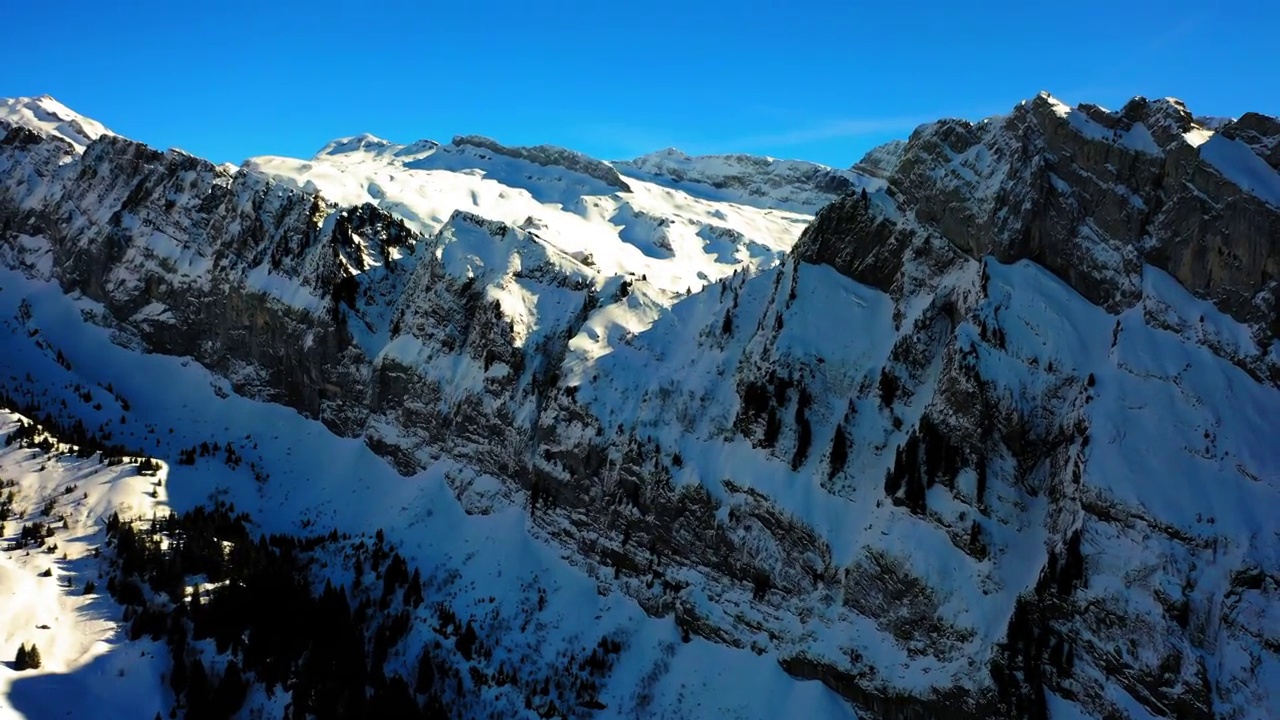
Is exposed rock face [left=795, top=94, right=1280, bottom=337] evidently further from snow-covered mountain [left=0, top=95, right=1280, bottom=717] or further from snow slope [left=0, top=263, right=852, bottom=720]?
snow slope [left=0, top=263, right=852, bottom=720]

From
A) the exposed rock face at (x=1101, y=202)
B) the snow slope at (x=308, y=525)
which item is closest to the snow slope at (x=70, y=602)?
the snow slope at (x=308, y=525)

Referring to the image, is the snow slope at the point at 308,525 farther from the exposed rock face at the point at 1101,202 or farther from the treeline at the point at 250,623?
the exposed rock face at the point at 1101,202

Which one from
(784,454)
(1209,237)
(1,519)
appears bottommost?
(1,519)

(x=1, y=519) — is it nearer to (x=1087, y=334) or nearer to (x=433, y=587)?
(x=433, y=587)

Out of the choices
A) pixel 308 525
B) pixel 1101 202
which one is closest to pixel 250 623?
pixel 308 525

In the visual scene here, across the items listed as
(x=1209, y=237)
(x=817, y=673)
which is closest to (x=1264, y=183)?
(x=1209, y=237)

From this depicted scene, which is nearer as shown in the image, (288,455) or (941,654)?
(941,654)
